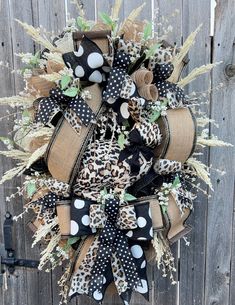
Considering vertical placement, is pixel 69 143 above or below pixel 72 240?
above

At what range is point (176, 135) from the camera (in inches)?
44.7

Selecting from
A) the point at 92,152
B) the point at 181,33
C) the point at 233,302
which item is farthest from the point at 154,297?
the point at 181,33

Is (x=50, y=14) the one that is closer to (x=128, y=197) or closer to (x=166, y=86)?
(x=166, y=86)

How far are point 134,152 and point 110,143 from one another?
0.25ft

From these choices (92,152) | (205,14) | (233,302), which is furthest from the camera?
(233,302)

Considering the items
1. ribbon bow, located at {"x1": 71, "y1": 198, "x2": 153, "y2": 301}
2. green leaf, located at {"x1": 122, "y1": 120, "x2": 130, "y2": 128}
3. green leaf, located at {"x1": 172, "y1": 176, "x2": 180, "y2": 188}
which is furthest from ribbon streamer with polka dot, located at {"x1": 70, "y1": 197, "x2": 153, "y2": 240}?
green leaf, located at {"x1": 122, "y1": 120, "x2": 130, "y2": 128}

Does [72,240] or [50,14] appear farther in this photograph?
[50,14]

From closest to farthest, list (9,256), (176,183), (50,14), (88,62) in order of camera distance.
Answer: (88,62) → (176,183) → (50,14) → (9,256)

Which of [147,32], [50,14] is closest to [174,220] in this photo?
[147,32]

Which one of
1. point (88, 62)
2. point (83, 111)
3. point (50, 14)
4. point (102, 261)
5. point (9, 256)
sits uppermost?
point (50, 14)

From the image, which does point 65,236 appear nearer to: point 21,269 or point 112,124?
point 112,124

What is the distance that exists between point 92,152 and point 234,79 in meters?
0.61

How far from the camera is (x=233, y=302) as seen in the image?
1549 mm

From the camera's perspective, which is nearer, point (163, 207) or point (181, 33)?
point (163, 207)
